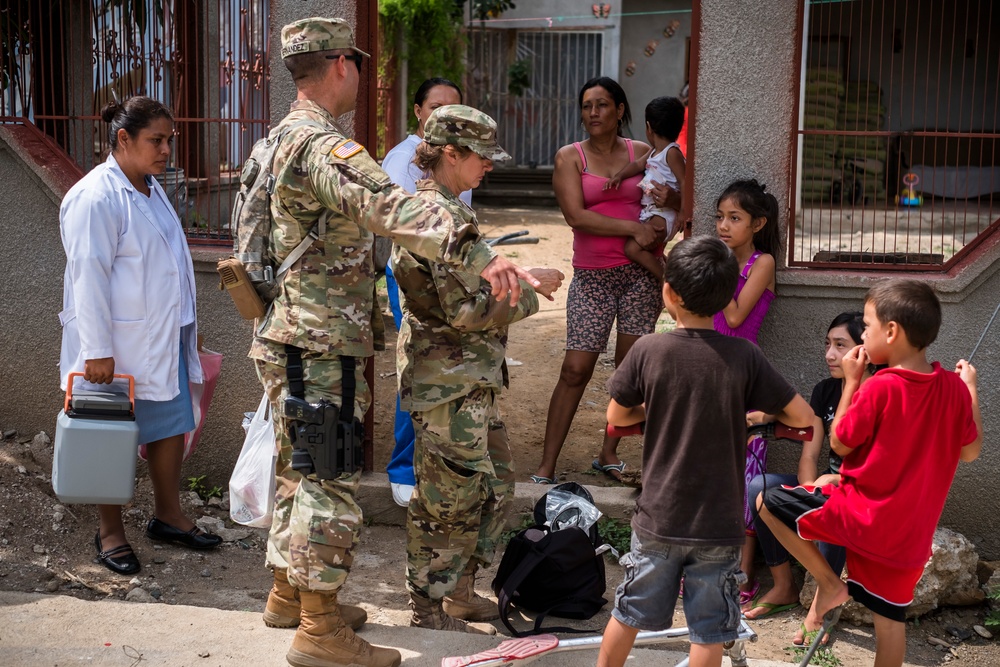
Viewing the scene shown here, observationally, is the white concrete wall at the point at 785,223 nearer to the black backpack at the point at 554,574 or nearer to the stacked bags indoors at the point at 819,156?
the stacked bags indoors at the point at 819,156

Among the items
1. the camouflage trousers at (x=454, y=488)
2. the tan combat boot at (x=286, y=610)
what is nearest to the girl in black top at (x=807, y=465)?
the camouflage trousers at (x=454, y=488)

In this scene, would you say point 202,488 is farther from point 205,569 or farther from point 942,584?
point 942,584

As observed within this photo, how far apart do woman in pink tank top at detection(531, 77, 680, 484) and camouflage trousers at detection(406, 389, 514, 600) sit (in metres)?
1.25

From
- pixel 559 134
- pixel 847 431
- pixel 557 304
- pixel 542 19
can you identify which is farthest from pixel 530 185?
pixel 847 431

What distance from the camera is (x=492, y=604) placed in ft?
12.8

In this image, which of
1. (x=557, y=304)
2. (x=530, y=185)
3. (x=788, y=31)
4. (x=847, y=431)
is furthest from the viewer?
(x=530, y=185)

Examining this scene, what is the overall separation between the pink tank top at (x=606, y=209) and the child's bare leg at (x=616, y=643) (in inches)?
95.0

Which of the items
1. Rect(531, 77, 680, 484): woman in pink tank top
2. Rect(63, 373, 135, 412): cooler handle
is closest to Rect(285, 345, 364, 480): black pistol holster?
Rect(63, 373, 135, 412): cooler handle

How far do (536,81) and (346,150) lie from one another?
529 inches

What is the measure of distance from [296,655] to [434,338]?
1.09m

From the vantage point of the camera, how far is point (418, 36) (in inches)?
479

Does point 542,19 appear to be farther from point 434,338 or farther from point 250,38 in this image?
point 434,338

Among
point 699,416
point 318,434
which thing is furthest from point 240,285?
point 699,416

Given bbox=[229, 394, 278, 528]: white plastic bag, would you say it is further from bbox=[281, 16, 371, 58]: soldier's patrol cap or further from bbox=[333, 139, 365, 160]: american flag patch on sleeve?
bbox=[281, 16, 371, 58]: soldier's patrol cap
